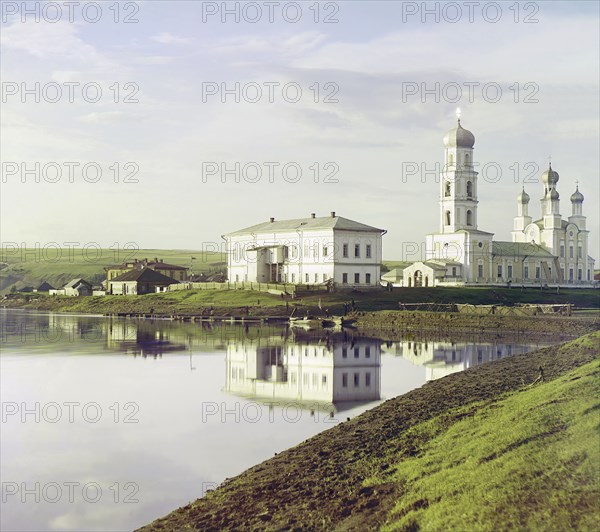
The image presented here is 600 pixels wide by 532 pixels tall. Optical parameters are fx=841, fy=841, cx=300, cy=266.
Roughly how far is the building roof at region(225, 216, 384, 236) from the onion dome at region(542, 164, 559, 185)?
31.6 metres

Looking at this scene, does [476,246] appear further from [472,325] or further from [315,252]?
[472,325]

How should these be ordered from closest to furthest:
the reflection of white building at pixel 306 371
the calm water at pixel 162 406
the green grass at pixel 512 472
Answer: the green grass at pixel 512 472
the calm water at pixel 162 406
the reflection of white building at pixel 306 371

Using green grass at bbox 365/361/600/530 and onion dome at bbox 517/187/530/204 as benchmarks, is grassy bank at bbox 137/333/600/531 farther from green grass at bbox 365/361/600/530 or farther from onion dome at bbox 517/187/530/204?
onion dome at bbox 517/187/530/204

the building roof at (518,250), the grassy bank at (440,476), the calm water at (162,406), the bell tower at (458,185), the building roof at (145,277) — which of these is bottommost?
the calm water at (162,406)

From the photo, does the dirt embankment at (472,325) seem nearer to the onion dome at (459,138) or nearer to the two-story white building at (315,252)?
the two-story white building at (315,252)

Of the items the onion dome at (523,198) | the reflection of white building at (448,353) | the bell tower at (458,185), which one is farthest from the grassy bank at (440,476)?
the onion dome at (523,198)

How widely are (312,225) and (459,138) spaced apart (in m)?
21.7

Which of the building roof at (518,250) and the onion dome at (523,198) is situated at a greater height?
the onion dome at (523,198)

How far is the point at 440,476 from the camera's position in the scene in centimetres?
1371

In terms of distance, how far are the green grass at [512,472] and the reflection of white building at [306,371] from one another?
35.8ft

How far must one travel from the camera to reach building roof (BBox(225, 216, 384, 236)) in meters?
76.1

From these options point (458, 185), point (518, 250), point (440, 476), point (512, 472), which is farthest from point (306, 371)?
point (518, 250)

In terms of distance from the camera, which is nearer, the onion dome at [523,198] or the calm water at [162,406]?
the calm water at [162,406]

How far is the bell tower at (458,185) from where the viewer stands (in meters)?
89.6
